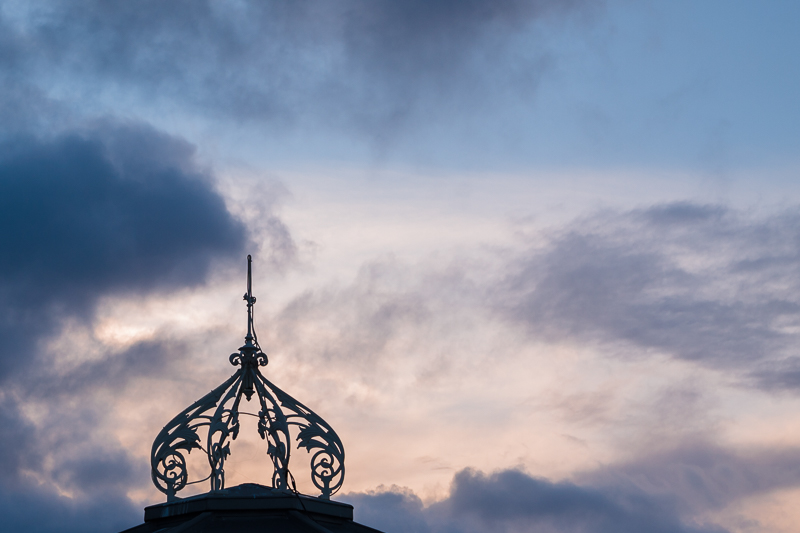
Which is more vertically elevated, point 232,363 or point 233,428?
point 232,363

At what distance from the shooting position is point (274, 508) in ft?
59.2

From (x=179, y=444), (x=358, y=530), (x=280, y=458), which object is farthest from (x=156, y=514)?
(x=358, y=530)

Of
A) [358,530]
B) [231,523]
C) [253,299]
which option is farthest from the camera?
[253,299]

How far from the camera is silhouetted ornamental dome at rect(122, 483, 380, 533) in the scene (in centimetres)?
1750

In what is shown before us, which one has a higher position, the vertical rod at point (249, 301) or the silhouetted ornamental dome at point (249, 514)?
the vertical rod at point (249, 301)

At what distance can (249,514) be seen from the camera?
17984mm

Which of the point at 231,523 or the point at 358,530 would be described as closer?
the point at 231,523

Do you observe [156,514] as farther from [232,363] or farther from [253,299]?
[253,299]

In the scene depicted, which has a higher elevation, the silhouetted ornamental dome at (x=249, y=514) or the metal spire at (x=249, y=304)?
the metal spire at (x=249, y=304)

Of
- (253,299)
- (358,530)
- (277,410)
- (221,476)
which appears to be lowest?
(358,530)

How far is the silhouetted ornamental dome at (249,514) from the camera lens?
1750cm

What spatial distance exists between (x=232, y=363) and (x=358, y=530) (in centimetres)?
437

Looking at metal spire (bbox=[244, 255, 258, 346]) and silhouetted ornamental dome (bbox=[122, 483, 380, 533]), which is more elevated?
metal spire (bbox=[244, 255, 258, 346])

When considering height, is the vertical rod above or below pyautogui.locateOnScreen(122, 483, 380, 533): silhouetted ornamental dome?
above
